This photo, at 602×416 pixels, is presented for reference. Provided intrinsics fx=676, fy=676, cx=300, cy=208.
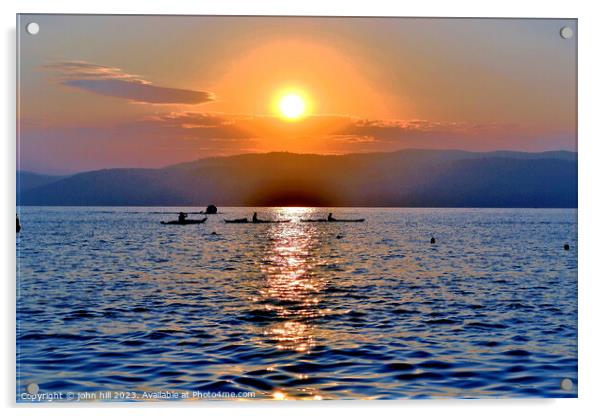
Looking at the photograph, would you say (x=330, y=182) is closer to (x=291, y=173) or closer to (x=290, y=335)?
(x=291, y=173)

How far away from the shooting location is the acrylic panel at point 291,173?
7.55 metres

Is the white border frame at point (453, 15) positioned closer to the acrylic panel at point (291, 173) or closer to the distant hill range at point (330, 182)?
the acrylic panel at point (291, 173)

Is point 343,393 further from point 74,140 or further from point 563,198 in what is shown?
point 74,140

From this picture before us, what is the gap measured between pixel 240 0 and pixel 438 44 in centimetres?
245

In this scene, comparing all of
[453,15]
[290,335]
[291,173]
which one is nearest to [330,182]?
[291,173]

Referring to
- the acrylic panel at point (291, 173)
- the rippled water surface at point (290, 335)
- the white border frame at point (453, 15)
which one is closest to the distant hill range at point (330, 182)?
the acrylic panel at point (291, 173)

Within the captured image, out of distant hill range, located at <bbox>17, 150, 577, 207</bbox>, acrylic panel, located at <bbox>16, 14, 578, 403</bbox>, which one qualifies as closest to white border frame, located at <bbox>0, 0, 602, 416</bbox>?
acrylic panel, located at <bbox>16, 14, 578, 403</bbox>

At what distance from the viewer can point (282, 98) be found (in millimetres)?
8914

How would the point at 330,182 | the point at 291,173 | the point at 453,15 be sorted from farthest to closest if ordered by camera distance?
the point at 330,182 < the point at 291,173 < the point at 453,15

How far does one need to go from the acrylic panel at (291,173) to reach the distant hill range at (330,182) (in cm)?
3

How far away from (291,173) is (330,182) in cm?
60

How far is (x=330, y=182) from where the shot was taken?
32.8 feet

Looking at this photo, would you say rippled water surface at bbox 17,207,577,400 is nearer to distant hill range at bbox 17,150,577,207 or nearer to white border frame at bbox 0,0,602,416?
white border frame at bbox 0,0,602,416
